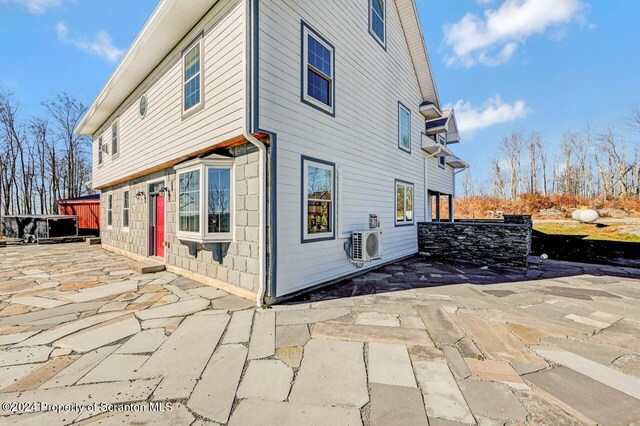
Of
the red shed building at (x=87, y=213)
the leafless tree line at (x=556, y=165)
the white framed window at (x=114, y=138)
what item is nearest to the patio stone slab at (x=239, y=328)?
the white framed window at (x=114, y=138)

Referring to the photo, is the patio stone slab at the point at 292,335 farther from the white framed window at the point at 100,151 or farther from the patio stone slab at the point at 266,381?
the white framed window at the point at 100,151

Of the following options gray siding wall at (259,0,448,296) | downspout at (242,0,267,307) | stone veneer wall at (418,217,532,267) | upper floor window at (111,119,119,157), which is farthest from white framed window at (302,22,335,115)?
upper floor window at (111,119,119,157)

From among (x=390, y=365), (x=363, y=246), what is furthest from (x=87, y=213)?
(x=390, y=365)

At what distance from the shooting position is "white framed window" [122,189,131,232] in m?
8.99

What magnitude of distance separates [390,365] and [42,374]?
3097 mm

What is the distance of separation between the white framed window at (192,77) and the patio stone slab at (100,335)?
382 cm

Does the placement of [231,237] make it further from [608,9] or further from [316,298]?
[608,9]

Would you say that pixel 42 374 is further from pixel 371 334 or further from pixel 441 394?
pixel 441 394

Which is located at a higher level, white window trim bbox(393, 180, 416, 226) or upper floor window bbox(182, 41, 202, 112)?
upper floor window bbox(182, 41, 202, 112)

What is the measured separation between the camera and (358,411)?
1954mm

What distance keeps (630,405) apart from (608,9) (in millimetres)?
10320

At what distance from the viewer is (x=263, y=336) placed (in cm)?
319

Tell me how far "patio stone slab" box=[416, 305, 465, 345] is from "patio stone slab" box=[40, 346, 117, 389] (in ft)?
11.3

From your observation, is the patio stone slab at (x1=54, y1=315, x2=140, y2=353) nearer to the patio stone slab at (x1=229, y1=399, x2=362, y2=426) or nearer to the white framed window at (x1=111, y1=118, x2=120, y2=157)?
the patio stone slab at (x1=229, y1=399, x2=362, y2=426)
